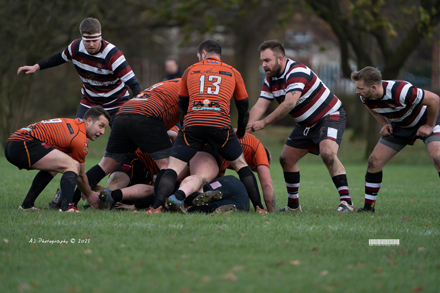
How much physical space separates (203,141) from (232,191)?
727 millimetres

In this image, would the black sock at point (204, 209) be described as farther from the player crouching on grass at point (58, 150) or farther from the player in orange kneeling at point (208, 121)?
the player crouching on grass at point (58, 150)

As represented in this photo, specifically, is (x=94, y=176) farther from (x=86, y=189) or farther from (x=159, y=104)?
(x=159, y=104)

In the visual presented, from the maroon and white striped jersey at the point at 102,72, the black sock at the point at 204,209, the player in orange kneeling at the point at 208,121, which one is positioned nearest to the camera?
the player in orange kneeling at the point at 208,121

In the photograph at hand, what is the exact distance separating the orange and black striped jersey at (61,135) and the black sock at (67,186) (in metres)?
0.26

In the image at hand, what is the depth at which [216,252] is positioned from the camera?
370cm

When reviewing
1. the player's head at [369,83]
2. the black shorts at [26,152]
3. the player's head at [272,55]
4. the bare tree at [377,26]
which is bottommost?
the black shorts at [26,152]

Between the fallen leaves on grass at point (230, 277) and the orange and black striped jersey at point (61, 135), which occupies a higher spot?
the orange and black striped jersey at point (61, 135)

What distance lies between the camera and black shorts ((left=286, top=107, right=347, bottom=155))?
20.4ft

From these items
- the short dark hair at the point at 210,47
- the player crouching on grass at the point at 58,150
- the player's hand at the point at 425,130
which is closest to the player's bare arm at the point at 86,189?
the player crouching on grass at the point at 58,150

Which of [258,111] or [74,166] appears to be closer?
[74,166]

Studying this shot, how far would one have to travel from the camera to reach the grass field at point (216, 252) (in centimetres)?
301

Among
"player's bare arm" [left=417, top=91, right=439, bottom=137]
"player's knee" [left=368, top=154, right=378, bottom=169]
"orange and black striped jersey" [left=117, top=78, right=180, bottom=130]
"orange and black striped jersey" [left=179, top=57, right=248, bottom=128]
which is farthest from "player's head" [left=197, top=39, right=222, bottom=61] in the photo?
"player's bare arm" [left=417, top=91, right=439, bottom=137]

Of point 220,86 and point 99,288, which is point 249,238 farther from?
point 220,86

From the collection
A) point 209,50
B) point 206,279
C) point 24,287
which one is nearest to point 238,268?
point 206,279
